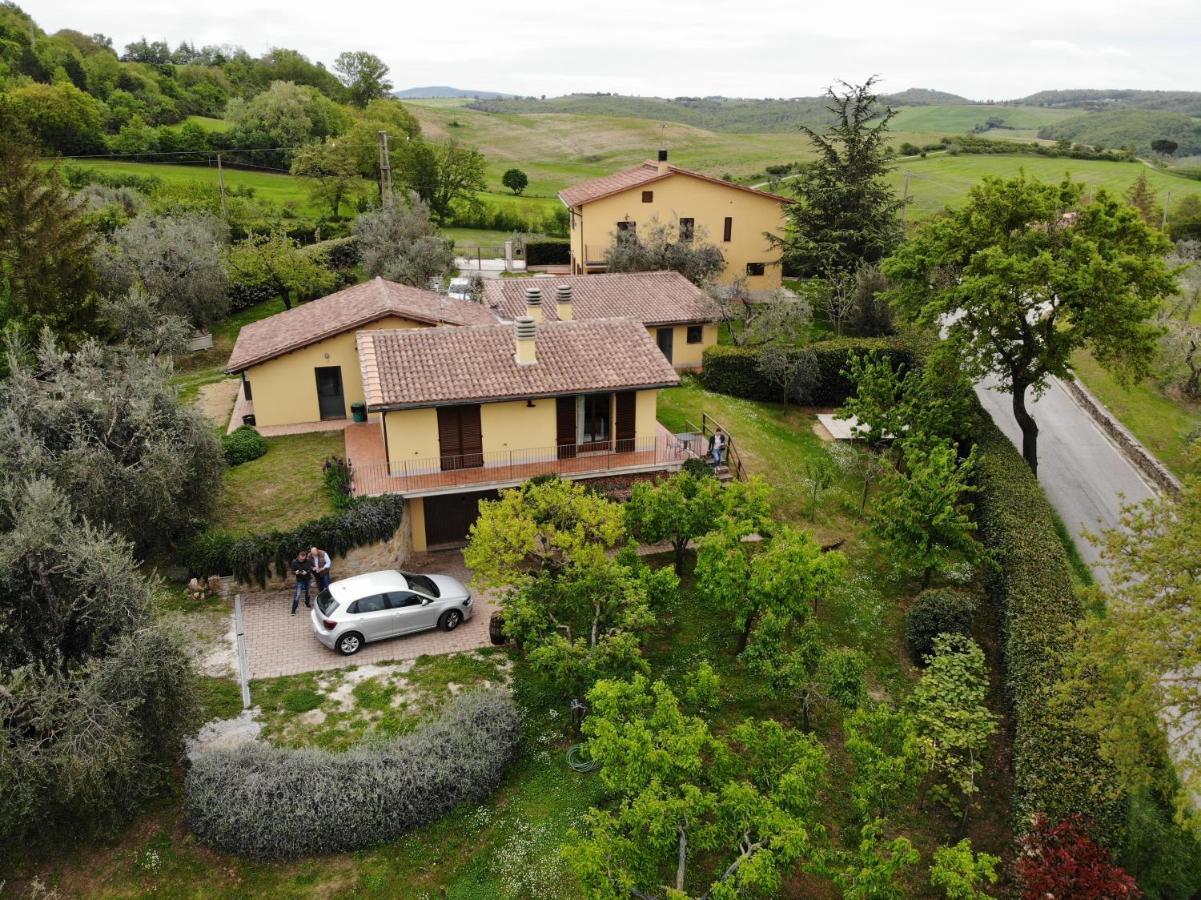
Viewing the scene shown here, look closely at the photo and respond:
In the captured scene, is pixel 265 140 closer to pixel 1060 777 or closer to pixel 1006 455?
pixel 1006 455

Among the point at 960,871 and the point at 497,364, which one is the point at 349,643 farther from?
the point at 960,871

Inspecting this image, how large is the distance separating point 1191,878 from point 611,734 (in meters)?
9.73

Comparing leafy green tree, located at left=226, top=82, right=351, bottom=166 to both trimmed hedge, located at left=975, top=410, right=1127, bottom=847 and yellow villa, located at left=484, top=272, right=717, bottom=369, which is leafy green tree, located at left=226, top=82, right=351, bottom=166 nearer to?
yellow villa, located at left=484, top=272, right=717, bottom=369

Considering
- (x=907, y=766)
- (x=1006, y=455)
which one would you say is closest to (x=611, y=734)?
(x=907, y=766)

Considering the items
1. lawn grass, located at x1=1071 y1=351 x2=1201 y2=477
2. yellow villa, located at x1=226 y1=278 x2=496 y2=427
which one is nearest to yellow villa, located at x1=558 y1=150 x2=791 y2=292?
lawn grass, located at x1=1071 y1=351 x2=1201 y2=477

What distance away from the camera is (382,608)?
19953 mm

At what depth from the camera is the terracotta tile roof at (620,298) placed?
3644 cm

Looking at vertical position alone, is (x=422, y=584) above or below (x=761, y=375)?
below

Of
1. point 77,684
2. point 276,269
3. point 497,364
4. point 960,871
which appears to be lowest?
point 960,871

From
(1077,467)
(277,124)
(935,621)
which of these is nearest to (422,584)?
(935,621)

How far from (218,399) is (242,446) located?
7.72 metres

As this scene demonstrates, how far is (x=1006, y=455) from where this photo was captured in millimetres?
26062

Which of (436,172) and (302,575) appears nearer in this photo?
(302,575)

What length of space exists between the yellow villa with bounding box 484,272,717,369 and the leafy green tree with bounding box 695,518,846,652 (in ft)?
60.3
